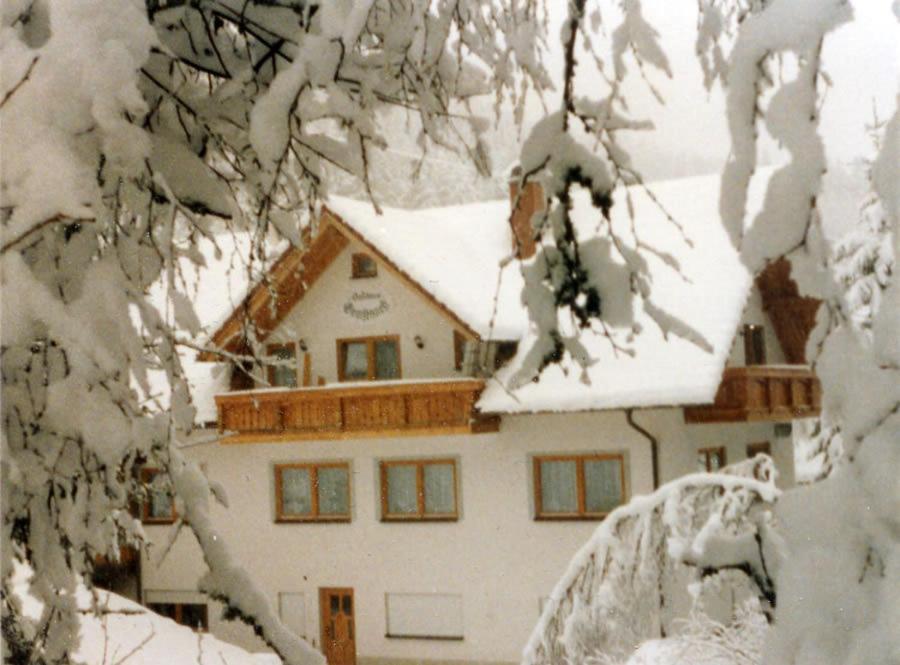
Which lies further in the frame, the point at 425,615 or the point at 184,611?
the point at 184,611

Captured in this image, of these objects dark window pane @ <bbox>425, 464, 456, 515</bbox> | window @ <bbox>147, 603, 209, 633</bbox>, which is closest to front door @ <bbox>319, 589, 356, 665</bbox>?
dark window pane @ <bbox>425, 464, 456, 515</bbox>

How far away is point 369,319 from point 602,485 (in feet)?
13.8

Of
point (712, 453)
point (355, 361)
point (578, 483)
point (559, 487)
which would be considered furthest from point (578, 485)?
point (355, 361)

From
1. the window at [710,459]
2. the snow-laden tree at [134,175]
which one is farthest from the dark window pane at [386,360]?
the snow-laden tree at [134,175]

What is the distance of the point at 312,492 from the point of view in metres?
15.8

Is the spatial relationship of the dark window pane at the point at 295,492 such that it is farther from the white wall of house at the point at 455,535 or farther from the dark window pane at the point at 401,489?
the dark window pane at the point at 401,489

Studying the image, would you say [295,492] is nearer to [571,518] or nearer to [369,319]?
[369,319]

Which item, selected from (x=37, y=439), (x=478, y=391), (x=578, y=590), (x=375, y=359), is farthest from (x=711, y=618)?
(x=375, y=359)

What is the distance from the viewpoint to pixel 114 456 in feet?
6.42

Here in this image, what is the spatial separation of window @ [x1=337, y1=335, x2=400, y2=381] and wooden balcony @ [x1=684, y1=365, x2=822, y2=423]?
442 cm

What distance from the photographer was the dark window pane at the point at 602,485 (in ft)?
45.6

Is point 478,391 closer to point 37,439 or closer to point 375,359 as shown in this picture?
point 375,359

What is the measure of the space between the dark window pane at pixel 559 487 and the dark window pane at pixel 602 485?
0.19m

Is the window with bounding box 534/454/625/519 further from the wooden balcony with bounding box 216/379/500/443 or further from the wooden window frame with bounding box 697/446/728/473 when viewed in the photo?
the wooden window frame with bounding box 697/446/728/473
